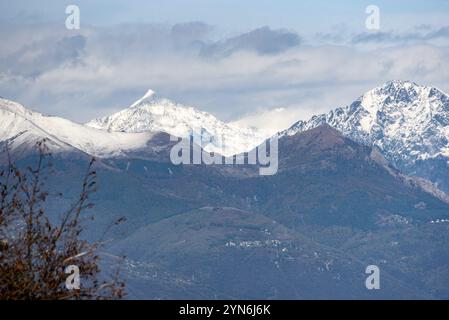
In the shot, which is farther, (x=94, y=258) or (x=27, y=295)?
(x=94, y=258)

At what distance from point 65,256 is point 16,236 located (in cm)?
328

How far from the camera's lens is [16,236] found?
156 ft
